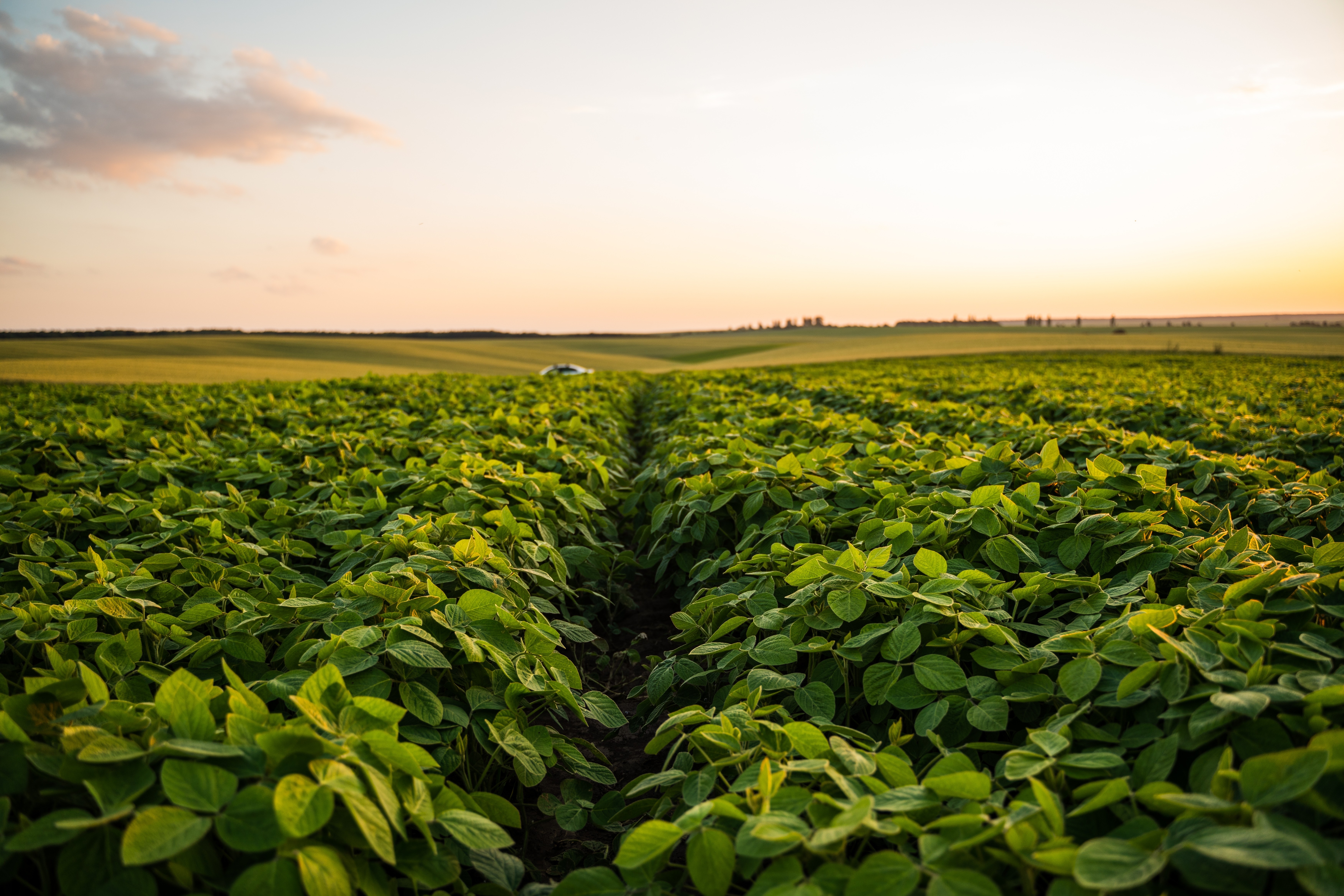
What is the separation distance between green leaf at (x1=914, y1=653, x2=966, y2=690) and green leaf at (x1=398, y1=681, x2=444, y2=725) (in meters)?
1.44

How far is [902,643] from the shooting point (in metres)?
2.02

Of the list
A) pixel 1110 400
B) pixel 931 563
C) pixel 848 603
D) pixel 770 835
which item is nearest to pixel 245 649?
pixel 770 835

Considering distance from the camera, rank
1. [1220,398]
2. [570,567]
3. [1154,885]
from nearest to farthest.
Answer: [1154,885] → [570,567] → [1220,398]

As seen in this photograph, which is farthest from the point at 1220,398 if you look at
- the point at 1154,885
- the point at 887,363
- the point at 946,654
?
the point at 887,363

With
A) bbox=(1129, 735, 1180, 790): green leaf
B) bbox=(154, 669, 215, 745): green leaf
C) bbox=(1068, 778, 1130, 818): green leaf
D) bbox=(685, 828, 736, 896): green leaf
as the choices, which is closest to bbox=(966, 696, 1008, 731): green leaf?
bbox=(1129, 735, 1180, 790): green leaf

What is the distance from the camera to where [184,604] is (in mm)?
2477

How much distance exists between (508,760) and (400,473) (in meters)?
2.58

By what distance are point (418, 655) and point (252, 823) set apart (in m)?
0.67

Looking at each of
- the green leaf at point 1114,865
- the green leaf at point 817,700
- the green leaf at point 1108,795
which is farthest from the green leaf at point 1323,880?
the green leaf at point 817,700

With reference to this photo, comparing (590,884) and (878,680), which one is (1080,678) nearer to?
(878,680)

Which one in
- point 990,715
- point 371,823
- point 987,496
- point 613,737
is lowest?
point 613,737

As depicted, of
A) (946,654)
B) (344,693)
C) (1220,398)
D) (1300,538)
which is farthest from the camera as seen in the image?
(1220,398)

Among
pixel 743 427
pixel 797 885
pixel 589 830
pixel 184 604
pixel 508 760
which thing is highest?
pixel 743 427

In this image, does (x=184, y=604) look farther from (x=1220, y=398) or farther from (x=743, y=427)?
(x=1220, y=398)
